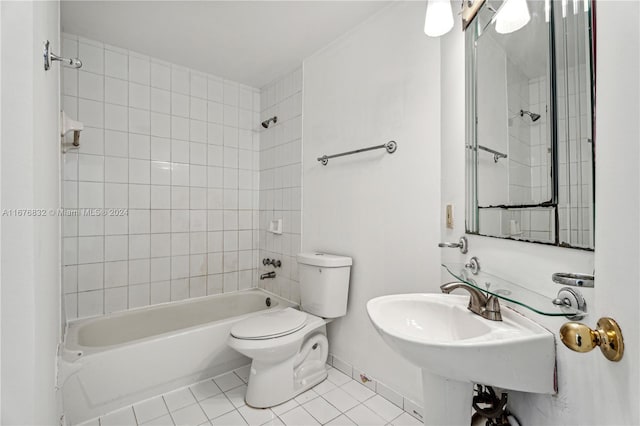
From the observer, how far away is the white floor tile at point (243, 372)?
1951 millimetres

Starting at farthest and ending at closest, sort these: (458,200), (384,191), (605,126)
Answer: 1. (384,191)
2. (458,200)
3. (605,126)

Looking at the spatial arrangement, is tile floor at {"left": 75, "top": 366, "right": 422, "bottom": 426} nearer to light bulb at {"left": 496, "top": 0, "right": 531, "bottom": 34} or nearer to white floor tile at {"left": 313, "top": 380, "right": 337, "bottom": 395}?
white floor tile at {"left": 313, "top": 380, "right": 337, "bottom": 395}

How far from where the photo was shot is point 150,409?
5.36ft

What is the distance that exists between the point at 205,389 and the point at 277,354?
597 mm

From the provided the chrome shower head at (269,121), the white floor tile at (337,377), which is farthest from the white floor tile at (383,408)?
the chrome shower head at (269,121)

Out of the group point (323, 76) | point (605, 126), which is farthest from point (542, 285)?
point (323, 76)

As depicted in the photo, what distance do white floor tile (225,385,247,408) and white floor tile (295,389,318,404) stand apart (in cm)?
32

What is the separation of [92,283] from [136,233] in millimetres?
435

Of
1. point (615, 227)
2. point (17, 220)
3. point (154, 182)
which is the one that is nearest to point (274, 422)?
point (17, 220)

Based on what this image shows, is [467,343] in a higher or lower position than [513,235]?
lower

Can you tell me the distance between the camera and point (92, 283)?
6.87 ft

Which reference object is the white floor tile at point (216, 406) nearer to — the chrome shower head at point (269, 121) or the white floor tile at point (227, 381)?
the white floor tile at point (227, 381)

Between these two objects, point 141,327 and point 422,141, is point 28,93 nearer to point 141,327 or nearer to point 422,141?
point 422,141

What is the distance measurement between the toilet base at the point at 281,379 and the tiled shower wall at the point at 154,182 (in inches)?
44.4
